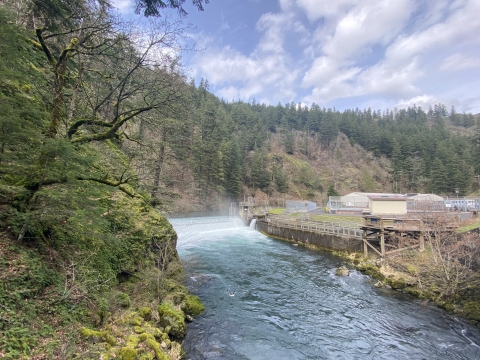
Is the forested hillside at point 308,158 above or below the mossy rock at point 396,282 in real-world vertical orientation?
above

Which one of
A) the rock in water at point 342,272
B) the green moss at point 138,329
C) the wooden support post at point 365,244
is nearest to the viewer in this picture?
the green moss at point 138,329

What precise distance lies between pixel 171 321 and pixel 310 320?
5.54 meters

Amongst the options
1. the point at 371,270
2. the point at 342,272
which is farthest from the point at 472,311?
the point at 342,272

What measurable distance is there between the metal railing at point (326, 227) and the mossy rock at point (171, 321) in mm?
16028

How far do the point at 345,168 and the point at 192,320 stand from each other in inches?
2987

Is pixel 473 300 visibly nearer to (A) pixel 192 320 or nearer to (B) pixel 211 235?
(A) pixel 192 320

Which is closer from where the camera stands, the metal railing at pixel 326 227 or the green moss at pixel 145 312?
the green moss at pixel 145 312

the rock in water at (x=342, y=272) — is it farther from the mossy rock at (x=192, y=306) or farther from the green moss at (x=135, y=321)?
the green moss at (x=135, y=321)

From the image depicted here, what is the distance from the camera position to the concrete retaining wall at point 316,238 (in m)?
19.8

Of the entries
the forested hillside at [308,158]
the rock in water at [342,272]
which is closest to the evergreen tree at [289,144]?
the forested hillside at [308,158]

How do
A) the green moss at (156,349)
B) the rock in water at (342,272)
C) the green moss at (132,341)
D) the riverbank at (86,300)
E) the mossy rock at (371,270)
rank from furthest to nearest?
the rock in water at (342,272)
the mossy rock at (371,270)
the green moss at (156,349)
the green moss at (132,341)
the riverbank at (86,300)

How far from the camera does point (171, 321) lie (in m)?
7.89

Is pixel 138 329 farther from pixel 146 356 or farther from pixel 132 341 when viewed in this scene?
pixel 146 356

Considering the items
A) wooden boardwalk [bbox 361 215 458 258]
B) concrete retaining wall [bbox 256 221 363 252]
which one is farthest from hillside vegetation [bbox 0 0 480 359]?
concrete retaining wall [bbox 256 221 363 252]
